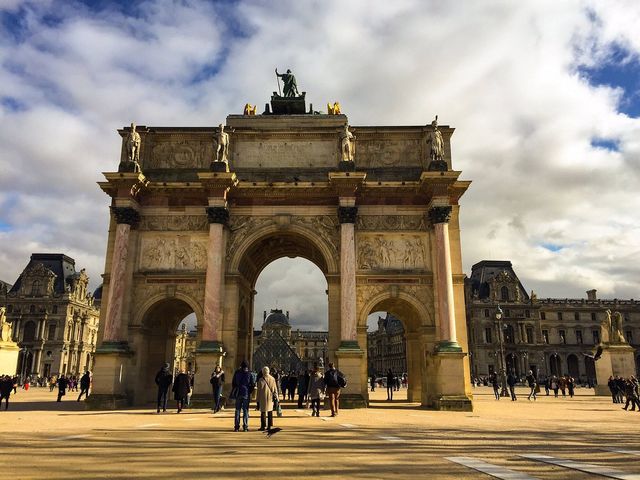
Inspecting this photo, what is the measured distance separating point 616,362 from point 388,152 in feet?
82.3

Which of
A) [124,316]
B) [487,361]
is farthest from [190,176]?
[487,361]

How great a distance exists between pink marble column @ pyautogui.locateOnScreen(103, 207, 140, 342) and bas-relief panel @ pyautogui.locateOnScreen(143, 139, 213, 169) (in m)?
3.17

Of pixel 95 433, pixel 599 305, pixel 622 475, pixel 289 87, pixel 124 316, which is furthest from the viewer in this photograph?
pixel 599 305

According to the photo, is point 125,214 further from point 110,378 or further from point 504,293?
point 504,293

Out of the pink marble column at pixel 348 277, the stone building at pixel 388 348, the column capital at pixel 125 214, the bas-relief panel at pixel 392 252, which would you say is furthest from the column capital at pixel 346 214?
the stone building at pixel 388 348

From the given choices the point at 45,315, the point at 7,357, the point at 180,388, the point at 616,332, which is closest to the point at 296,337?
the point at 45,315

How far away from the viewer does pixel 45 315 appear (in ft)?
293

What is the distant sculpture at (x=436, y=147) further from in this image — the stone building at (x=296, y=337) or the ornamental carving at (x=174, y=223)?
the stone building at (x=296, y=337)

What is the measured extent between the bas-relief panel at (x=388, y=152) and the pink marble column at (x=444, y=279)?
11.3 feet

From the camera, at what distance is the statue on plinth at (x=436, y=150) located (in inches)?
960

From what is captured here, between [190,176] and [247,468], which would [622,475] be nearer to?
[247,468]

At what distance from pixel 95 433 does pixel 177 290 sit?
1317 cm

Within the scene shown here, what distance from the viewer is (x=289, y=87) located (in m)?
30.7

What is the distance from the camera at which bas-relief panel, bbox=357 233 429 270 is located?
81.3 ft
